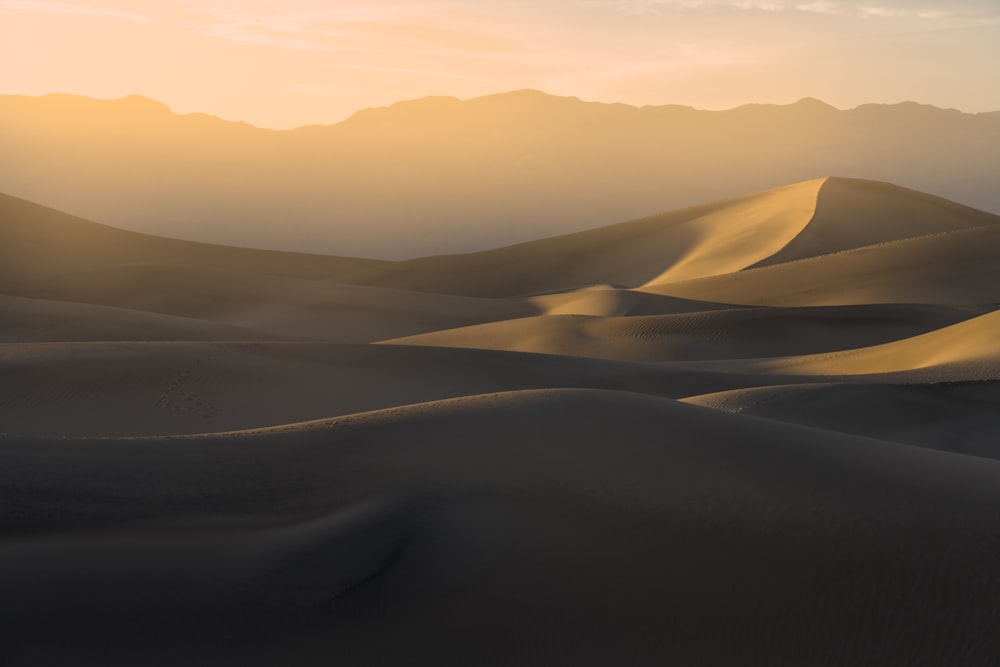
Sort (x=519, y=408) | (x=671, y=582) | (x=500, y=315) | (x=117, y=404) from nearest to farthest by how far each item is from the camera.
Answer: (x=671, y=582)
(x=519, y=408)
(x=117, y=404)
(x=500, y=315)

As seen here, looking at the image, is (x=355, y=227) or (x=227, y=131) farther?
(x=227, y=131)

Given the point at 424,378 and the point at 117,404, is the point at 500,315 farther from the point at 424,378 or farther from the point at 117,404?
the point at 117,404

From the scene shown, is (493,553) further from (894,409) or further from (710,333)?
(710,333)

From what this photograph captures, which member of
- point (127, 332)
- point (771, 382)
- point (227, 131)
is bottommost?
point (771, 382)

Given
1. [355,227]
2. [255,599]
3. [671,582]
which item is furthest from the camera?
[355,227]

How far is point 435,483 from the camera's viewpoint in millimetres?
3961

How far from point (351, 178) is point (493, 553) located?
521 feet

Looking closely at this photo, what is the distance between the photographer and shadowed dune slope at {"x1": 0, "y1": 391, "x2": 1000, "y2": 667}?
125 inches

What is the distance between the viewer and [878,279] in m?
22.5

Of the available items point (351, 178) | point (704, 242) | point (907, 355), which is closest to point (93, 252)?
point (704, 242)

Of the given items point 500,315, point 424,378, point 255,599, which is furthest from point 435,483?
point 500,315

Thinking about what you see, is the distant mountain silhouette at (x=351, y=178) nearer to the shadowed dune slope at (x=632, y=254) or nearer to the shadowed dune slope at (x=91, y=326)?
the shadowed dune slope at (x=632, y=254)

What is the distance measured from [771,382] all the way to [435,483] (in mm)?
6259

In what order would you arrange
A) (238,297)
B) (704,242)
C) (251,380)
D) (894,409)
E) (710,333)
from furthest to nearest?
(704,242), (238,297), (710,333), (251,380), (894,409)
